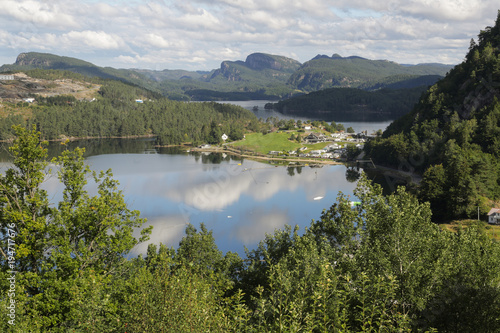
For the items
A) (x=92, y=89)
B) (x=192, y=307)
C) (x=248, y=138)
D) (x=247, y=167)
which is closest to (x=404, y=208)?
(x=192, y=307)

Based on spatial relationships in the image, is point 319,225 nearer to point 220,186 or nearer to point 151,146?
point 220,186

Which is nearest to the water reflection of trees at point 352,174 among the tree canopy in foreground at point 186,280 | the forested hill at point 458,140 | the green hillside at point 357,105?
the forested hill at point 458,140

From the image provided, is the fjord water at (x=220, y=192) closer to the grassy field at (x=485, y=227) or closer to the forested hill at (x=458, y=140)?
the forested hill at (x=458, y=140)

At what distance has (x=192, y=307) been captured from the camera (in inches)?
296

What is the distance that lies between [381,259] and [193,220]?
32924mm

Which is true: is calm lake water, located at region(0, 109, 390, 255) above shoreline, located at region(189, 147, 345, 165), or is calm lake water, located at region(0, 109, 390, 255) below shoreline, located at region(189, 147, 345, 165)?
below

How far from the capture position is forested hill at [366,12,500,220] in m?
40.3


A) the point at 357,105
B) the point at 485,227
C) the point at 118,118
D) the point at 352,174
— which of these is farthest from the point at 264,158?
the point at 357,105

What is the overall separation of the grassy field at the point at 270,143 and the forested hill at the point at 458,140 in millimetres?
19664

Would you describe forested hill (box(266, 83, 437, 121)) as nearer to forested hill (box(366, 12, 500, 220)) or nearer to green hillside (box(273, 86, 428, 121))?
green hillside (box(273, 86, 428, 121))

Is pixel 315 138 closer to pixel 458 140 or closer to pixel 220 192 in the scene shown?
pixel 458 140

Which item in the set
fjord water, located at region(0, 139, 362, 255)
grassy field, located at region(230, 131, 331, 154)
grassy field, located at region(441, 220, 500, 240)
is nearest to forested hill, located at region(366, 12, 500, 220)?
grassy field, located at region(441, 220, 500, 240)

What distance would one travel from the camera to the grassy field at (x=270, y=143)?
9075 centimetres

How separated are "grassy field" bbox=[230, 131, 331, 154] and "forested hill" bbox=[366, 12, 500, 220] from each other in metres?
19.7
